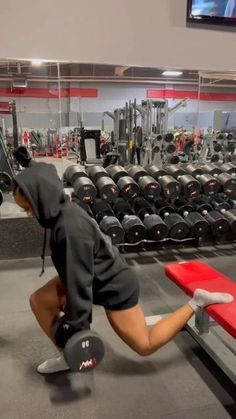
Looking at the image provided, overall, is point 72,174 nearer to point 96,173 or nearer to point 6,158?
point 96,173

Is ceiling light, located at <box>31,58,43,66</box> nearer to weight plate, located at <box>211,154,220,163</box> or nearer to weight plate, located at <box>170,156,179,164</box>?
weight plate, located at <box>170,156,179,164</box>

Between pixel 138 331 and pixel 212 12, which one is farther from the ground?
pixel 212 12

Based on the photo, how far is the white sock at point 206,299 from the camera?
1.85 m

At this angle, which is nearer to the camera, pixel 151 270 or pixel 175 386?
pixel 175 386

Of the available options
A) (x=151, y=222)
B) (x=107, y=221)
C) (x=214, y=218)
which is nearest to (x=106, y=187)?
(x=107, y=221)

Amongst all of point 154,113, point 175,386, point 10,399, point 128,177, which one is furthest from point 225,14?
point 10,399

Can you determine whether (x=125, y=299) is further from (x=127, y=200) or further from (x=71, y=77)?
(x=71, y=77)

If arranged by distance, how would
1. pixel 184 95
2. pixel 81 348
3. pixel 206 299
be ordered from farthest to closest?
pixel 184 95
pixel 206 299
pixel 81 348

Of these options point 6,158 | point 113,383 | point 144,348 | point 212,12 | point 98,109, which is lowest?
point 113,383

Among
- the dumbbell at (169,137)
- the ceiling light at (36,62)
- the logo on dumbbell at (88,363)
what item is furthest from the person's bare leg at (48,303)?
the dumbbell at (169,137)

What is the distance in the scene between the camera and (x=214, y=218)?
12.4ft

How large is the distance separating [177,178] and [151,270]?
1037mm

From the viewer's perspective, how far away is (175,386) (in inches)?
76.0

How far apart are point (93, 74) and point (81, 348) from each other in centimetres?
330
